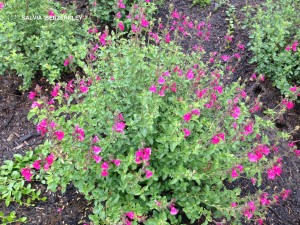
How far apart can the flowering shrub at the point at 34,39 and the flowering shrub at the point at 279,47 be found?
8.50 ft

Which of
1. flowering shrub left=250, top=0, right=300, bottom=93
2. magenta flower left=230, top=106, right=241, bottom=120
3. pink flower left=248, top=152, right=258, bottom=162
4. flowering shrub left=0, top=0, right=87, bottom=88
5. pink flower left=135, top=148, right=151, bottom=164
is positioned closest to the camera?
pink flower left=135, top=148, right=151, bottom=164

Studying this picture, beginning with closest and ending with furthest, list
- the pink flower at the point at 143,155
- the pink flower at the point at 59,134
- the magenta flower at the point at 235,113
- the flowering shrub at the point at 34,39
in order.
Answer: the pink flower at the point at 143,155 < the pink flower at the point at 59,134 < the magenta flower at the point at 235,113 < the flowering shrub at the point at 34,39

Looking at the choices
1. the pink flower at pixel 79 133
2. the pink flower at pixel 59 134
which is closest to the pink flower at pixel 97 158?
the pink flower at pixel 79 133

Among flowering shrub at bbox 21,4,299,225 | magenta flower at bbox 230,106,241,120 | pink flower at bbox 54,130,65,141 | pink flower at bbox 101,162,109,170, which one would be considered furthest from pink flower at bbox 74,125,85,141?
magenta flower at bbox 230,106,241,120

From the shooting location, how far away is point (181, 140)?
2.73 meters

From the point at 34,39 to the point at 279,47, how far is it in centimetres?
354

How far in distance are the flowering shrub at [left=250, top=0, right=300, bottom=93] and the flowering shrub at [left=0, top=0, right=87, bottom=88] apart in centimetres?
259

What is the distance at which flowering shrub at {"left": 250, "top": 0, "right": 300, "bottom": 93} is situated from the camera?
15.3ft

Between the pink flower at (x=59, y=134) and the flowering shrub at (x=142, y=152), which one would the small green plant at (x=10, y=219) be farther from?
the pink flower at (x=59, y=134)

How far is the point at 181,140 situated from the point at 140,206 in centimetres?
66

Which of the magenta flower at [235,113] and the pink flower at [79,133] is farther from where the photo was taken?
the magenta flower at [235,113]

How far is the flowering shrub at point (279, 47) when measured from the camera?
4668 mm

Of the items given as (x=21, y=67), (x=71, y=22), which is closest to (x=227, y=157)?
(x=21, y=67)

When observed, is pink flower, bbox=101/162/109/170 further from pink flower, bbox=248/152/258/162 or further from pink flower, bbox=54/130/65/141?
pink flower, bbox=248/152/258/162
